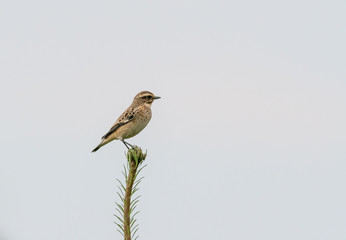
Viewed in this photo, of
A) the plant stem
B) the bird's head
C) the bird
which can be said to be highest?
the bird's head

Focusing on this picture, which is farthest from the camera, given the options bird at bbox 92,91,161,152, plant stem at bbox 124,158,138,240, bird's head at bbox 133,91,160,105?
bird's head at bbox 133,91,160,105

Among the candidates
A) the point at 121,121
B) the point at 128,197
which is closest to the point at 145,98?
the point at 121,121

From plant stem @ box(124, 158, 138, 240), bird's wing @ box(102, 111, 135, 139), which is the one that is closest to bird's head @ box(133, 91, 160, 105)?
bird's wing @ box(102, 111, 135, 139)

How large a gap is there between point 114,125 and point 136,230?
1033 cm

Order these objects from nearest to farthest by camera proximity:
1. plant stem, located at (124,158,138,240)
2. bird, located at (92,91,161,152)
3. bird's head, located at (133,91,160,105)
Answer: plant stem, located at (124,158,138,240)
bird, located at (92,91,161,152)
bird's head, located at (133,91,160,105)

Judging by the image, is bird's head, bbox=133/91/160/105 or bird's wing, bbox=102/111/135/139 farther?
bird's head, bbox=133/91/160/105

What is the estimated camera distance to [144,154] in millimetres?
6867

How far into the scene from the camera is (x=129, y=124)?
15922 mm

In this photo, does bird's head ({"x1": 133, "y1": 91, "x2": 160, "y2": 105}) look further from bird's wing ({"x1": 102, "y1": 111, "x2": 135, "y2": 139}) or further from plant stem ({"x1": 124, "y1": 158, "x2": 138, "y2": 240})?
plant stem ({"x1": 124, "y1": 158, "x2": 138, "y2": 240})

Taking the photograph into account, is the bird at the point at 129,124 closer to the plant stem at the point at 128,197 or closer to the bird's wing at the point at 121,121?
the bird's wing at the point at 121,121

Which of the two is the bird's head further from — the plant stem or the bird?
the plant stem

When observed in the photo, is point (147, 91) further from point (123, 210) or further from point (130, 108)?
point (123, 210)

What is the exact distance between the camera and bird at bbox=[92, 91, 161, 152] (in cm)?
1583

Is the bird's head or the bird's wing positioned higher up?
the bird's head
